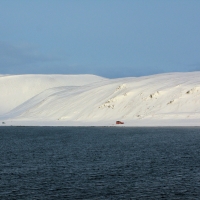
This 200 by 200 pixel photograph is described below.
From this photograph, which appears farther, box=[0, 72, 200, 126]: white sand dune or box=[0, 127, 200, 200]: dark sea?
box=[0, 72, 200, 126]: white sand dune

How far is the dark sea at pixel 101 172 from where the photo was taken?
41812 mm

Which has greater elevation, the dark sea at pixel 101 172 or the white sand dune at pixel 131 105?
the white sand dune at pixel 131 105

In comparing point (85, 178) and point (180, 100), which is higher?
point (180, 100)

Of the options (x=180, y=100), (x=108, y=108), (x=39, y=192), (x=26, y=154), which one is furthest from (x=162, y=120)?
(x=39, y=192)

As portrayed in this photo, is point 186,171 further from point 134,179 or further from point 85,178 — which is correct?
point 85,178

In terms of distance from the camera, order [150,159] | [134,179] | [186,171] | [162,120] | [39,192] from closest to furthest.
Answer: [39,192] < [134,179] < [186,171] < [150,159] < [162,120]

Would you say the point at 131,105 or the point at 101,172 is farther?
the point at 131,105

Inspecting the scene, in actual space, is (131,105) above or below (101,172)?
above

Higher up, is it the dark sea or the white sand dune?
the white sand dune

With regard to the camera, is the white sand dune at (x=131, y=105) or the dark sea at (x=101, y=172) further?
the white sand dune at (x=131, y=105)

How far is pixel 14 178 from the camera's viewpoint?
4834cm

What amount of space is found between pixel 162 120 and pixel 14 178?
99.2 m

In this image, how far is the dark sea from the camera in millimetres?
41812

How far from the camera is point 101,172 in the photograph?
170 feet
